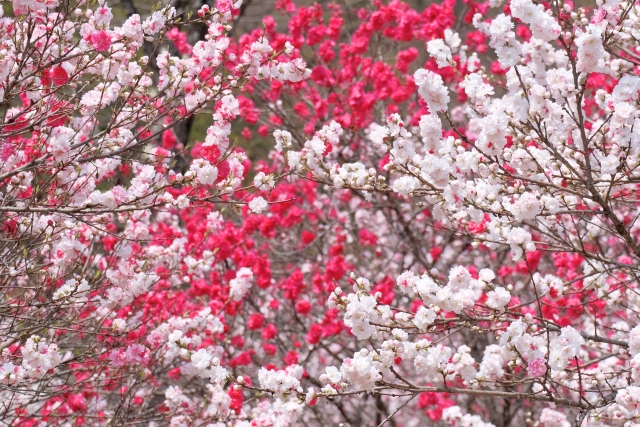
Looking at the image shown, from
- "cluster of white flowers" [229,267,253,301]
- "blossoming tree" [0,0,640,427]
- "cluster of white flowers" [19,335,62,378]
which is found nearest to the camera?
"blossoming tree" [0,0,640,427]

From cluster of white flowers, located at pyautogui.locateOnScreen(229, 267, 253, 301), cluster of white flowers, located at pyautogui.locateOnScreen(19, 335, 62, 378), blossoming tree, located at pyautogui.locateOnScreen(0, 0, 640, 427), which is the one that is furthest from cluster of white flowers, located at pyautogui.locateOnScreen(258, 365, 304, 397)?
cluster of white flowers, located at pyautogui.locateOnScreen(229, 267, 253, 301)

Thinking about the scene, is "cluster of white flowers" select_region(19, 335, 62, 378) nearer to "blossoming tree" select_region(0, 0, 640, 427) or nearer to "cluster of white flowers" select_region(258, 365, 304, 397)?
"blossoming tree" select_region(0, 0, 640, 427)

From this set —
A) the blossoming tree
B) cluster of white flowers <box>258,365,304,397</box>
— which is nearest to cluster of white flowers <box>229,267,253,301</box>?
the blossoming tree

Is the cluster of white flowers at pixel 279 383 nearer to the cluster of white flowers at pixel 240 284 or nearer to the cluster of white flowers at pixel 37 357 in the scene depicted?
the cluster of white flowers at pixel 37 357

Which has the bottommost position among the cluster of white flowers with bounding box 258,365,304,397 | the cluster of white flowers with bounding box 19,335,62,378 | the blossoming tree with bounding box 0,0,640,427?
the cluster of white flowers with bounding box 19,335,62,378

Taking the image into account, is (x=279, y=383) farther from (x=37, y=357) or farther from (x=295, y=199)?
(x=37, y=357)

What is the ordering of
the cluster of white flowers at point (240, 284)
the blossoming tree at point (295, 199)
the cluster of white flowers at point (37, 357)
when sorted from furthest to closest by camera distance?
the cluster of white flowers at point (240, 284)
the cluster of white flowers at point (37, 357)
the blossoming tree at point (295, 199)

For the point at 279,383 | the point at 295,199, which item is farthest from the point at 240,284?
the point at 279,383

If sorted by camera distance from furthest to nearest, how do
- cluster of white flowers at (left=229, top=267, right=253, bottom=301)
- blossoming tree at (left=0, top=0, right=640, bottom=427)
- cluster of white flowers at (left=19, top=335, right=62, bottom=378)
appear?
1. cluster of white flowers at (left=229, top=267, right=253, bottom=301)
2. cluster of white flowers at (left=19, top=335, right=62, bottom=378)
3. blossoming tree at (left=0, top=0, right=640, bottom=427)

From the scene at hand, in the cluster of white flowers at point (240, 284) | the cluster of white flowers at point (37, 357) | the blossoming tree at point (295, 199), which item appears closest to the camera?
the blossoming tree at point (295, 199)

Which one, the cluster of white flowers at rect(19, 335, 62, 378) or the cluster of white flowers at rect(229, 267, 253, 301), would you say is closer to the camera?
the cluster of white flowers at rect(19, 335, 62, 378)

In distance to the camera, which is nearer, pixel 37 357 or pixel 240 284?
pixel 37 357

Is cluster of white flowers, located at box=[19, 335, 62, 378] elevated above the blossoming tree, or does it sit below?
below

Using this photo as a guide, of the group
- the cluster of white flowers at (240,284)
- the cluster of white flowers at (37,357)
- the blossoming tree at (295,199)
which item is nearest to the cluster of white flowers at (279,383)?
the blossoming tree at (295,199)
